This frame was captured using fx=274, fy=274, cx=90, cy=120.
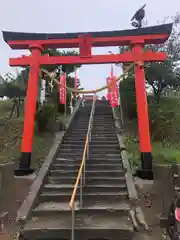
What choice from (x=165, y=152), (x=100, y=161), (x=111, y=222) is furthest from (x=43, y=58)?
(x=111, y=222)

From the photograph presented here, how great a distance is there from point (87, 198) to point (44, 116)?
4.79 m

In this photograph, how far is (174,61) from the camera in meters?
17.2

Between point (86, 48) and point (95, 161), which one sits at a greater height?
point (86, 48)

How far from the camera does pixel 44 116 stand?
434 inches

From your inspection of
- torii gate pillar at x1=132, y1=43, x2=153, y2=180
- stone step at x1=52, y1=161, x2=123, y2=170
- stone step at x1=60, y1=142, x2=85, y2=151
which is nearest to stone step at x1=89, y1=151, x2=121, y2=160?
stone step at x1=52, y1=161, x2=123, y2=170

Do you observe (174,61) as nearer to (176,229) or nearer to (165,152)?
(165,152)

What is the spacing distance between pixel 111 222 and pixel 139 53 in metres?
5.62

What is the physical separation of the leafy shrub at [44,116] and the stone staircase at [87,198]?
3.47ft

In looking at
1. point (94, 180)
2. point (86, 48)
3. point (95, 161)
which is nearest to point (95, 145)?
point (95, 161)

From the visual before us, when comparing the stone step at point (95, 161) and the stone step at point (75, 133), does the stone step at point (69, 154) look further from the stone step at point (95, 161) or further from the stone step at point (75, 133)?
the stone step at point (75, 133)

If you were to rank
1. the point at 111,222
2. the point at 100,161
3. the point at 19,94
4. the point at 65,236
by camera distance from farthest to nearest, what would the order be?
the point at 19,94 < the point at 100,161 < the point at 111,222 < the point at 65,236

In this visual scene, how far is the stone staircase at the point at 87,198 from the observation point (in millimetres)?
5531

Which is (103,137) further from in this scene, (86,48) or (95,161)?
(86,48)

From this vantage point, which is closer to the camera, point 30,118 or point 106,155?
point 30,118
